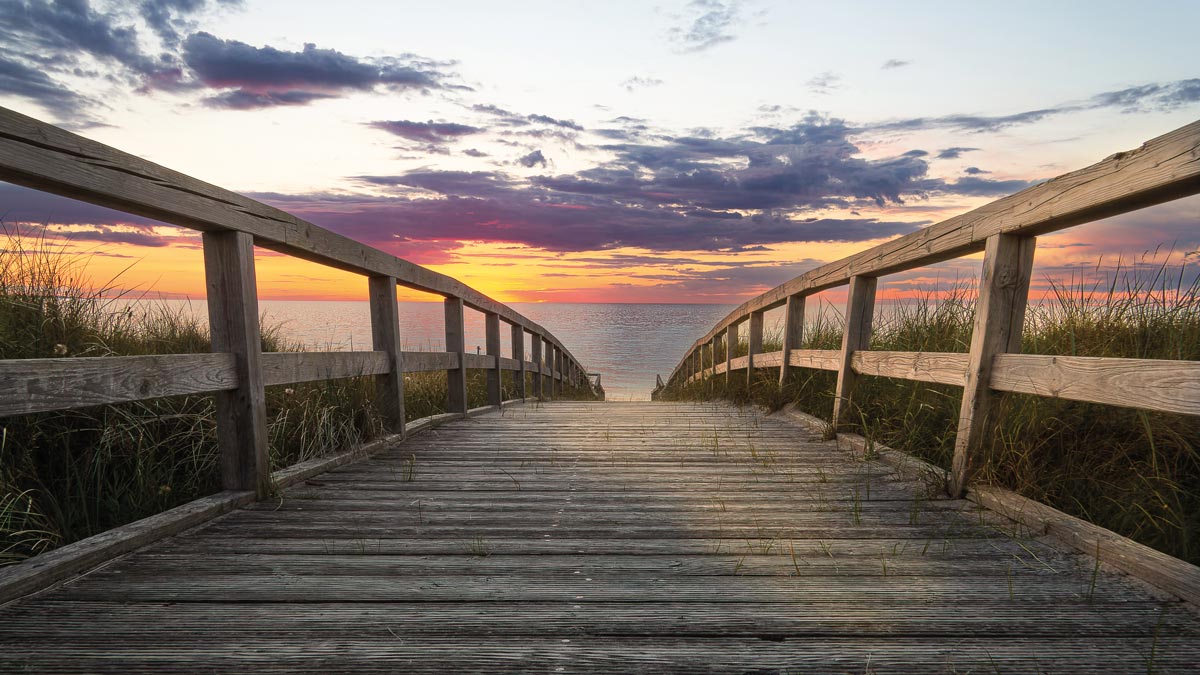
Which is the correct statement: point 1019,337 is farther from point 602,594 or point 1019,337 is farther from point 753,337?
point 753,337

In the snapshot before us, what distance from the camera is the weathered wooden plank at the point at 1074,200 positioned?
188 cm

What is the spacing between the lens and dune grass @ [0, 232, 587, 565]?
8.39 feet

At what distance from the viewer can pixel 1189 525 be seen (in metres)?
2.20

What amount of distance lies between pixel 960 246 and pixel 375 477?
10.2 ft

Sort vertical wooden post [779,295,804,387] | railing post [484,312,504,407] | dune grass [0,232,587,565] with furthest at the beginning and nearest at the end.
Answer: railing post [484,312,504,407] < vertical wooden post [779,295,804,387] < dune grass [0,232,587,565]

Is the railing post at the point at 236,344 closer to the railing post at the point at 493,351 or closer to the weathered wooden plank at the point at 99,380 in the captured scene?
the weathered wooden plank at the point at 99,380

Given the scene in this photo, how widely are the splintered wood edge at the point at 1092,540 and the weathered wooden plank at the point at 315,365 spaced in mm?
2971

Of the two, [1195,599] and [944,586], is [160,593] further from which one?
[1195,599]

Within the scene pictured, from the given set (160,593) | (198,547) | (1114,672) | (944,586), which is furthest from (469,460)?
(1114,672)

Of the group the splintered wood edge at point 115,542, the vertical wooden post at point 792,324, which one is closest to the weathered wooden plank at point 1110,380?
the vertical wooden post at point 792,324

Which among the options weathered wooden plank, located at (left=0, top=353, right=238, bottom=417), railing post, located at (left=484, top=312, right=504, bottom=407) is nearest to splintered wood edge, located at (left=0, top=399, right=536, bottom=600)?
weathered wooden plank, located at (left=0, top=353, right=238, bottom=417)

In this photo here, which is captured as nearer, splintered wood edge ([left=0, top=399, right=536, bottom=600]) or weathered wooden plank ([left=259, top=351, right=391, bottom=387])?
splintered wood edge ([left=0, top=399, right=536, bottom=600])

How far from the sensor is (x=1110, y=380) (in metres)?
2.05

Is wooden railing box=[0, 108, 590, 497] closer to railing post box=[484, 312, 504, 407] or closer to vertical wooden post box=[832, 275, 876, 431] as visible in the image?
railing post box=[484, 312, 504, 407]
